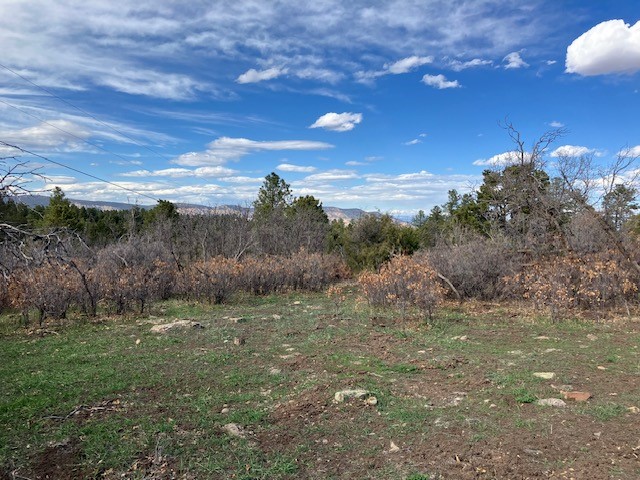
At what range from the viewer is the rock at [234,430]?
4127mm

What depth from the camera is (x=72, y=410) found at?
15.5 ft

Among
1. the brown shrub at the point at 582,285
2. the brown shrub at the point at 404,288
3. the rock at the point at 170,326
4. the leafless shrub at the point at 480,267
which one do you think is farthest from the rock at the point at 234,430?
the leafless shrub at the point at 480,267

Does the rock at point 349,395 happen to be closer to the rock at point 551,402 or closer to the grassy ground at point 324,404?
the grassy ground at point 324,404

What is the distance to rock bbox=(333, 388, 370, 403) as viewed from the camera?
15.9ft

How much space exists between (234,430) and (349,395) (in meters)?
1.28

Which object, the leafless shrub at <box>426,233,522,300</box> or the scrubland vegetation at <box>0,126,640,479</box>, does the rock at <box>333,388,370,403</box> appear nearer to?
the scrubland vegetation at <box>0,126,640,479</box>

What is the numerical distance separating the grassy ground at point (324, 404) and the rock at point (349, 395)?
0.33 ft

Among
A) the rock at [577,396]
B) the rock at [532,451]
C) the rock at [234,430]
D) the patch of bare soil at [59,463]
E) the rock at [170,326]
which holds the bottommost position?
the patch of bare soil at [59,463]

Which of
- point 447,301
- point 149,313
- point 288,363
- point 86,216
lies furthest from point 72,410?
point 86,216

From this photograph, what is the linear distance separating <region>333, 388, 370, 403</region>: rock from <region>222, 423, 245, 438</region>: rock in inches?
42.4

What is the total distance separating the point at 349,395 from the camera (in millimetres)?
4887

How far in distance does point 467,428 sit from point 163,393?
129 inches

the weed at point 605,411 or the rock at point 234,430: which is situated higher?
the weed at point 605,411

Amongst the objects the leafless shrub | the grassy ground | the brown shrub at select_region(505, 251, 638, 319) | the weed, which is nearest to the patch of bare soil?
the grassy ground
